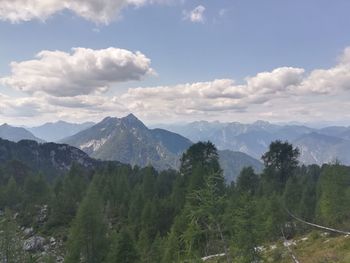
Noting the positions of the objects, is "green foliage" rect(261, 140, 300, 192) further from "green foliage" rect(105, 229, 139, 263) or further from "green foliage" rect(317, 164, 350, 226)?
"green foliage" rect(105, 229, 139, 263)

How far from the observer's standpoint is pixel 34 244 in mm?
80375

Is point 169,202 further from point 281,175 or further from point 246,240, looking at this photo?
point 246,240

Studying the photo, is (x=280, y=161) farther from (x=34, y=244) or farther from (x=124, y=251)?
(x=34, y=244)

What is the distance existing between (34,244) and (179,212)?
107 ft

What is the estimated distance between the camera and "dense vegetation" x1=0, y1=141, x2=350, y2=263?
27.9 metres

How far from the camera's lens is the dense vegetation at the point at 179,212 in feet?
91.4

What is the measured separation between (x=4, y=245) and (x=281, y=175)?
218 feet

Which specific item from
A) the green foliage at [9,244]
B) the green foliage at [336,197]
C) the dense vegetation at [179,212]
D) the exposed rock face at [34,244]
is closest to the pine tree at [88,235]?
the dense vegetation at [179,212]

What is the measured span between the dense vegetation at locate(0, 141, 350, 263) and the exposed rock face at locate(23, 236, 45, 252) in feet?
2.74

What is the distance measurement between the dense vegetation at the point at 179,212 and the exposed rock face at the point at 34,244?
836mm

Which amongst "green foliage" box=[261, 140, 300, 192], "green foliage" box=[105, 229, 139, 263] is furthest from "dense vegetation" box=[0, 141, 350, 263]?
"green foliage" box=[261, 140, 300, 192]

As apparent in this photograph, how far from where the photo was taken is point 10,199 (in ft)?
354

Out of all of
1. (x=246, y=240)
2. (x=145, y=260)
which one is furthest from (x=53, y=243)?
(x=246, y=240)

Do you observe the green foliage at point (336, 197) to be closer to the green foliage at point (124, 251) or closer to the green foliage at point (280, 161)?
the green foliage at point (124, 251)
